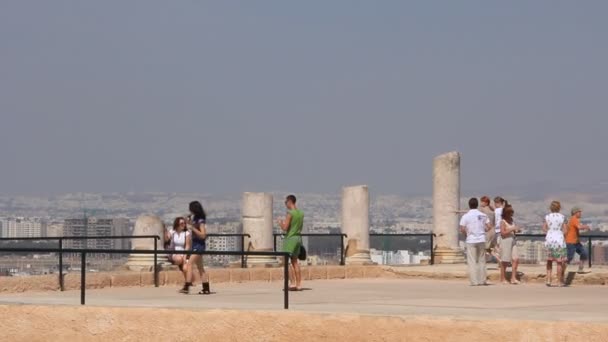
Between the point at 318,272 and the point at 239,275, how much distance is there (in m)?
2.37

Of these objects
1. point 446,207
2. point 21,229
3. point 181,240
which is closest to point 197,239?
point 181,240

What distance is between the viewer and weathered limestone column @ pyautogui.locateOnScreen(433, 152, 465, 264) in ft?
117

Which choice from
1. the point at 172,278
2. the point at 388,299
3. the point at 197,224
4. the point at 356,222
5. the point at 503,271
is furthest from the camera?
the point at 356,222

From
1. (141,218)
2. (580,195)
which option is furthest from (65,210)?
(141,218)

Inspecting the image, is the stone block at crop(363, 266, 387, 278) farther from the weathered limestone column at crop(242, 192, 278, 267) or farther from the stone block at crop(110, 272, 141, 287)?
the stone block at crop(110, 272, 141, 287)

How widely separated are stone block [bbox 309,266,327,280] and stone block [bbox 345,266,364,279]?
778 mm

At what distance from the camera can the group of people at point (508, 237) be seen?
85.0ft

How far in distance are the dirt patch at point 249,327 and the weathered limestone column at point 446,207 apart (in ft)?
56.2

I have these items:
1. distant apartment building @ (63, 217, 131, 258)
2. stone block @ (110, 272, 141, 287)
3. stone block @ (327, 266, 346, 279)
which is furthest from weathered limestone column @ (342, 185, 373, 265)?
distant apartment building @ (63, 217, 131, 258)

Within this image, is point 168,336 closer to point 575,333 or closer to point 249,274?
point 575,333

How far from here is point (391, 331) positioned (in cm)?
1742

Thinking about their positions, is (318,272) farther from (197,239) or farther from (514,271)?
(197,239)

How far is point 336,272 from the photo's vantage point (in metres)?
31.7

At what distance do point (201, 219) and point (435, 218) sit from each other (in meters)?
13.2
